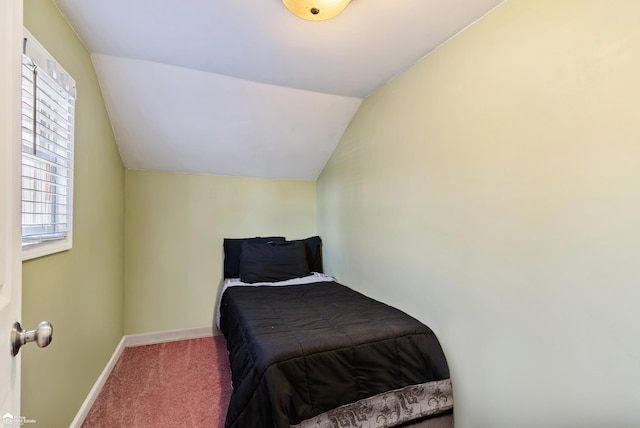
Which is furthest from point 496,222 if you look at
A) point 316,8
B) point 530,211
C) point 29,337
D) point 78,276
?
point 78,276

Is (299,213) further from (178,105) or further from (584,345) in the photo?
(584,345)

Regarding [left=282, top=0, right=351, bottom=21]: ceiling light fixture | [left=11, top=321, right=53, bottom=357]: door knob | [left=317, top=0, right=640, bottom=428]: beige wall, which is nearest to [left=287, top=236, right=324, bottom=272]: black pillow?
[left=317, top=0, right=640, bottom=428]: beige wall

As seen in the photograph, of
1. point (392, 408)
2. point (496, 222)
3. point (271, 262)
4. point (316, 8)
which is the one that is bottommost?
point (392, 408)

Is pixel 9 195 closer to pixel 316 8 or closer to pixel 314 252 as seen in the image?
pixel 316 8

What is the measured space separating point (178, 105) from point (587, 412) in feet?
9.58

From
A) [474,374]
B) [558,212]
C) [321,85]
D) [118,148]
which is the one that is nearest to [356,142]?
[321,85]

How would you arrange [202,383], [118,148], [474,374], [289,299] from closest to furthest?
[474,374] < [202,383] < [289,299] < [118,148]

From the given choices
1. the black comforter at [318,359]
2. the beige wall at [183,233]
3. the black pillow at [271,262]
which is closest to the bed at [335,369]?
the black comforter at [318,359]

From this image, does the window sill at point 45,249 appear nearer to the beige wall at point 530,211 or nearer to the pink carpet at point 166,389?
the pink carpet at point 166,389

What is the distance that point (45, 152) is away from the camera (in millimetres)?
1268

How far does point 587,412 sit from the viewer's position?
41.5 inches

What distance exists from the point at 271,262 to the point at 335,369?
61.7 inches

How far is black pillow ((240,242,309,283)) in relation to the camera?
2.83 metres

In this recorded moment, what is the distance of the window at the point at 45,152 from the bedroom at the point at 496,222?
0.36 ft
